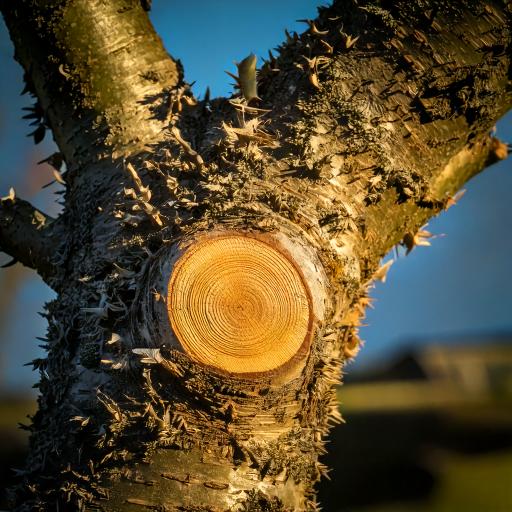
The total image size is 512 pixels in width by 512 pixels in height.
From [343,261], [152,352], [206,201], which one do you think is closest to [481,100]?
[343,261]

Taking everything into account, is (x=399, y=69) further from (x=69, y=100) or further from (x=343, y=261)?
(x=69, y=100)

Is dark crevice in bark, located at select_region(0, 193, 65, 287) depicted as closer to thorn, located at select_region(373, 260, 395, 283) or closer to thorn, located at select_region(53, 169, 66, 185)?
thorn, located at select_region(53, 169, 66, 185)

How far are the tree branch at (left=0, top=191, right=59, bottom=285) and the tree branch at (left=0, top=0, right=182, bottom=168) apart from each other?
0.21 meters

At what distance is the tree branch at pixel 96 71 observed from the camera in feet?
4.55

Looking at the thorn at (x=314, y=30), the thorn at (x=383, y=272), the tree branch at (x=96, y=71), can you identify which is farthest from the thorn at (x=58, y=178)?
the thorn at (x=383, y=272)

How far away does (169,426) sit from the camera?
104 centimetres

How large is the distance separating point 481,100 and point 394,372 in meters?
5.93

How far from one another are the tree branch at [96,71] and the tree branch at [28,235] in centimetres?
21

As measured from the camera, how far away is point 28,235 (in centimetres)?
154

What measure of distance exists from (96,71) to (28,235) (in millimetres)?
516

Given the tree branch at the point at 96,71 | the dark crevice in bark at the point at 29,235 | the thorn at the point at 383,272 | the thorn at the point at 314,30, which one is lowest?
the dark crevice in bark at the point at 29,235

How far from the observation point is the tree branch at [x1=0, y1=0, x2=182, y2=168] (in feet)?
4.55

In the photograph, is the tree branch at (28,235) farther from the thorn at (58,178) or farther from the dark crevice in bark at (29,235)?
the thorn at (58,178)

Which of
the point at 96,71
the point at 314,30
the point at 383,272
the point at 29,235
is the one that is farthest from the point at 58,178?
the point at 383,272
